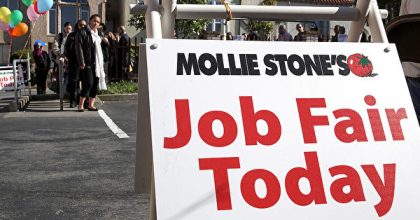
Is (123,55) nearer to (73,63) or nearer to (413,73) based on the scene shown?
(73,63)

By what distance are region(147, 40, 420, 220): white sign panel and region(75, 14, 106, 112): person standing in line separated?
29.9 ft

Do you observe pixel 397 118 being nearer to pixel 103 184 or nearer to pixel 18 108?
pixel 103 184

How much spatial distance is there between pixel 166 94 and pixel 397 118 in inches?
30.7

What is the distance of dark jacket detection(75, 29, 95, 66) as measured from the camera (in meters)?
10.9

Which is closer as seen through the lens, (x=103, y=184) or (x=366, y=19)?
(x=366, y=19)

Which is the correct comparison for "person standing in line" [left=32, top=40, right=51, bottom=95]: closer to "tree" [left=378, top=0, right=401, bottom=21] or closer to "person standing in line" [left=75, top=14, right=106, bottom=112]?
"person standing in line" [left=75, top=14, right=106, bottom=112]

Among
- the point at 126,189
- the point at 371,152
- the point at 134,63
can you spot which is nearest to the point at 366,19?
the point at 371,152

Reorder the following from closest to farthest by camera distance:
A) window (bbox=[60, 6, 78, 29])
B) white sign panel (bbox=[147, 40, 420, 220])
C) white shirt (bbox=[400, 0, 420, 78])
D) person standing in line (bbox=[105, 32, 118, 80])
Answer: white sign panel (bbox=[147, 40, 420, 220]) < white shirt (bbox=[400, 0, 420, 78]) < person standing in line (bbox=[105, 32, 118, 80]) < window (bbox=[60, 6, 78, 29])

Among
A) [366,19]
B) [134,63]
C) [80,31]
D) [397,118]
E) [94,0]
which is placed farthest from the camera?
[94,0]

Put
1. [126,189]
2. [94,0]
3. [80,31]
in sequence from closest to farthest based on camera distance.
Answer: [126,189] < [80,31] < [94,0]

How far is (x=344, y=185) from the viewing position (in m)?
1.98

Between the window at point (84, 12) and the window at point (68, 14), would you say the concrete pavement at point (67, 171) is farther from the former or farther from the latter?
the window at point (84, 12)

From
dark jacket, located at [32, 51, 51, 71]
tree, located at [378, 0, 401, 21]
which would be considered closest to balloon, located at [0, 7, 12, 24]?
dark jacket, located at [32, 51, 51, 71]

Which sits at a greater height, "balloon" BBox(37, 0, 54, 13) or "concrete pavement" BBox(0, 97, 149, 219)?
"balloon" BBox(37, 0, 54, 13)
